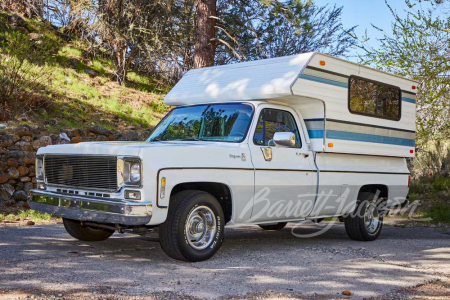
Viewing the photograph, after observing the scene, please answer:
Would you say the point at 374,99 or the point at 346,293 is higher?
the point at 374,99

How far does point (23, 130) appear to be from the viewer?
437 inches

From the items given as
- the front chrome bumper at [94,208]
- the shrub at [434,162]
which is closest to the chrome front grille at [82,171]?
the front chrome bumper at [94,208]

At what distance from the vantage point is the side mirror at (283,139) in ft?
21.3

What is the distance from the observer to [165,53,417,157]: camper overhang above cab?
7.13 m

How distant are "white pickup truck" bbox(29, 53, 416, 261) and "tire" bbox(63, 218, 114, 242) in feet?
0.06

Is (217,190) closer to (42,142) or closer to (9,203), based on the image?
(9,203)

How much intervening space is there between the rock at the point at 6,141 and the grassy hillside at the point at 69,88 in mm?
1040

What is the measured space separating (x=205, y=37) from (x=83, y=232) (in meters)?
8.67

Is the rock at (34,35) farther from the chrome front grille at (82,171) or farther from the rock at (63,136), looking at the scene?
the chrome front grille at (82,171)

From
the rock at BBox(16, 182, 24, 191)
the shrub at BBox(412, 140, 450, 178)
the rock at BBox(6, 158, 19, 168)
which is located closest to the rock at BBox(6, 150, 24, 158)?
the rock at BBox(6, 158, 19, 168)

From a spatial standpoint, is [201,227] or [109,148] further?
[201,227]

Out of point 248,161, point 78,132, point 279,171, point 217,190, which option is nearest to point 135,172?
point 217,190

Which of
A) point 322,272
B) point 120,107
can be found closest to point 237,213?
point 322,272

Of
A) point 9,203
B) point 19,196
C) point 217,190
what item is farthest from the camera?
point 19,196
